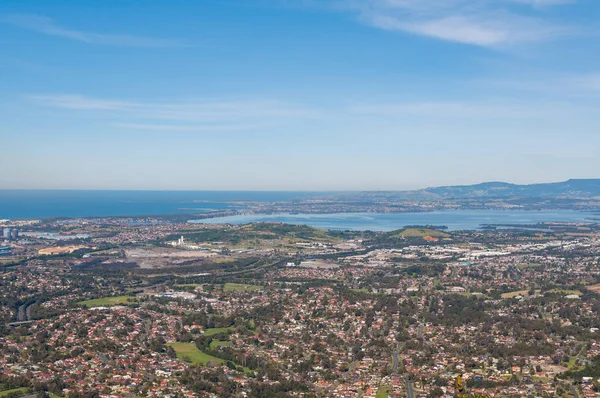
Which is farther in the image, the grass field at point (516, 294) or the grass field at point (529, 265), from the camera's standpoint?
the grass field at point (529, 265)

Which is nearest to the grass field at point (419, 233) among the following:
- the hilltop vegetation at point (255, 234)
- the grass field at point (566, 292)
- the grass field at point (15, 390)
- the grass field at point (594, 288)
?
Result: the hilltop vegetation at point (255, 234)

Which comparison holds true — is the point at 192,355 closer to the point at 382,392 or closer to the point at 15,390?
the point at 15,390

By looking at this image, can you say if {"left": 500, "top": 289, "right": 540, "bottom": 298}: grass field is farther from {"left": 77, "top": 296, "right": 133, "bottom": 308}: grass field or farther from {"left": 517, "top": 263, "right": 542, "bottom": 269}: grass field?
{"left": 77, "top": 296, "right": 133, "bottom": 308}: grass field

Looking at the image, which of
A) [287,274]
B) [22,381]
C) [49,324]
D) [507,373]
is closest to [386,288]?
[287,274]

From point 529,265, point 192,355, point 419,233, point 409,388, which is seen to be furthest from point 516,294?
point 419,233

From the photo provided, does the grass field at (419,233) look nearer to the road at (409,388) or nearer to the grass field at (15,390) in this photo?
the road at (409,388)
